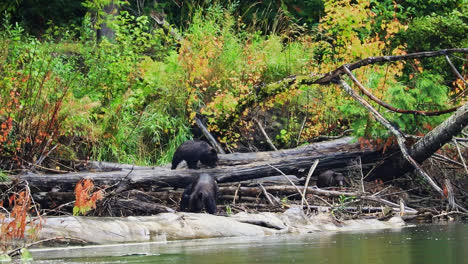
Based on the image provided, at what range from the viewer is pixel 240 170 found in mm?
12000

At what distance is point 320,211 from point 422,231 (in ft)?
6.31

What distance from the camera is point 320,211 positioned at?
11.1 metres

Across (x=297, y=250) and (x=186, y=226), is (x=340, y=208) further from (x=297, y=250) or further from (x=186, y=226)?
(x=297, y=250)

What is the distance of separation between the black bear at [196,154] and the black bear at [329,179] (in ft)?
6.13

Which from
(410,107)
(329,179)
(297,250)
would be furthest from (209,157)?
(297,250)

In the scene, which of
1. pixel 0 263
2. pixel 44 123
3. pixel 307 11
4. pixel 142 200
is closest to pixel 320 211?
pixel 142 200

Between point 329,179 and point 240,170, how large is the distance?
63.4 inches

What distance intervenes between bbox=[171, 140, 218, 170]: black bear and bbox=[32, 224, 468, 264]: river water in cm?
310

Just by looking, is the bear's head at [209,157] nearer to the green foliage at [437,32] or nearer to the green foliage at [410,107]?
the green foliage at [410,107]

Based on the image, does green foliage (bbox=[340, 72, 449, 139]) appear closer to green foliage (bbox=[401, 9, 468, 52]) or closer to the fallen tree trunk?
the fallen tree trunk

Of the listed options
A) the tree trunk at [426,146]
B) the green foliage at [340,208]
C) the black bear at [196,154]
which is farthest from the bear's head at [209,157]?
the tree trunk at [426,146]

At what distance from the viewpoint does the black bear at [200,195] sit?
35.7 feet

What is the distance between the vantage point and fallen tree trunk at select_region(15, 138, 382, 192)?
440 inches

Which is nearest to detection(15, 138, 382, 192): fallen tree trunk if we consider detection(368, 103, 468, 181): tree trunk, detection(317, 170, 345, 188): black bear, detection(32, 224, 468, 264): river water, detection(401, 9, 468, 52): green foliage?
detection(317, 170, 345, 188): black bear
